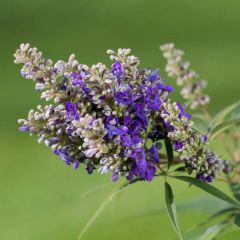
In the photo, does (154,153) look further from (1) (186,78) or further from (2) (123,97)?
(1) (186,78)

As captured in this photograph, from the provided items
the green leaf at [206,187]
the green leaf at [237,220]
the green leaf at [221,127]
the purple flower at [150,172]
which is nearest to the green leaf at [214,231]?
the green leaf at [237,220]

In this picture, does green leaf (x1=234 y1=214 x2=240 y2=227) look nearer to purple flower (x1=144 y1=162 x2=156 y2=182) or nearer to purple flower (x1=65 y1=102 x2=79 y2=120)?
purple flower (x1=144 y1=162 x2=156 y2=182)

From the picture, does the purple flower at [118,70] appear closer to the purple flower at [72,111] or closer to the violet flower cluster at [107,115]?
the violet flower cluster at [107,115]

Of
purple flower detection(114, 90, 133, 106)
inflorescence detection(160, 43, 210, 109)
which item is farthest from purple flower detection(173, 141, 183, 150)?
inflorescence detection(160, 43, 210, 109)

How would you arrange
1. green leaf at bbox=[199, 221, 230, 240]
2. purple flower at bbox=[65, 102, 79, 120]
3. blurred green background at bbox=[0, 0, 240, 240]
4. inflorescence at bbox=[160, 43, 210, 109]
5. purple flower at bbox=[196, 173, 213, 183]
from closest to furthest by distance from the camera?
1. purple flower at bbox=[65, 102, 79, 120]
2. purple flower at bbox=[196, 173, 213, 183]
3. green leaf at bbox=[199, 221, 230, 240]
4. inflorescence at bbox=[160, 43, 210, 109]
5. blurred green background at bbox=[0, 0, 240, 240]

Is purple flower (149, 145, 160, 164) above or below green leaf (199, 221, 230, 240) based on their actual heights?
above

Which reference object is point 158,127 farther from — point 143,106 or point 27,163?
point 27,163

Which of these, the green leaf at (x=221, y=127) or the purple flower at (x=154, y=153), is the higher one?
the purple flower at (x=154, y=153)
